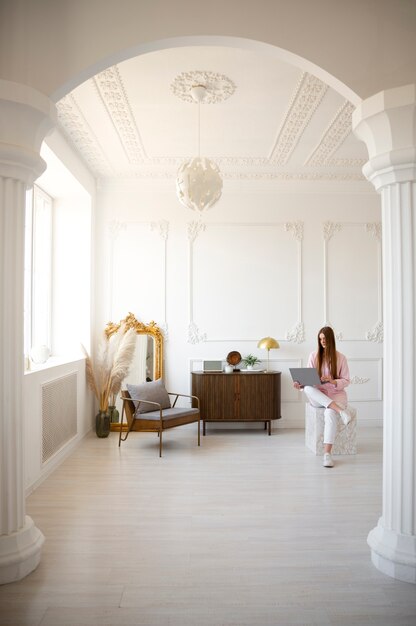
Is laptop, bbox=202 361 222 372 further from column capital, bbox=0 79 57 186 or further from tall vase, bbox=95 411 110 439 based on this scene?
column capital, bbox=0 79 57 186

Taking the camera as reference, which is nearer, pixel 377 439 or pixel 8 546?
pixel 8 546

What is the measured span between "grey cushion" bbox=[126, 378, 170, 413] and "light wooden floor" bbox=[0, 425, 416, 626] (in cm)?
72

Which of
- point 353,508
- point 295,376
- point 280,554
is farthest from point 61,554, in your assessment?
point 295,376

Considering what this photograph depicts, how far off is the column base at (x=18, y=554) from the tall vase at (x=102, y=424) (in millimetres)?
3863

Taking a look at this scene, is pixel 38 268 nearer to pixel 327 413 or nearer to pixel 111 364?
pixel 111 364

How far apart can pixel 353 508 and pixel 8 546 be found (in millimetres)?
2584

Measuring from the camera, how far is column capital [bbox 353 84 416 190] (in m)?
2.87

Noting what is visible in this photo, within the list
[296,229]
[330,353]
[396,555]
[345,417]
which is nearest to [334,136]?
[296,229]

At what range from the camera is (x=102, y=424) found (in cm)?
696

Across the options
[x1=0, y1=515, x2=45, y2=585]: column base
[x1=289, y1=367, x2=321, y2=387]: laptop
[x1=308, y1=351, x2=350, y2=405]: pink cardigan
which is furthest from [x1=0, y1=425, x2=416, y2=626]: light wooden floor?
[x1=289, y1=367, x2=321, y2=387]: laptop

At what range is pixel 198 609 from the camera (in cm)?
263

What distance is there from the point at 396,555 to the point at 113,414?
4.92 meters

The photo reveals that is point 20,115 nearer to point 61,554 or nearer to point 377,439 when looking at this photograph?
point 61,554

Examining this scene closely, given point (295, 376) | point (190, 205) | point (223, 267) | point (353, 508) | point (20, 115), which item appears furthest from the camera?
point (223, 267)
